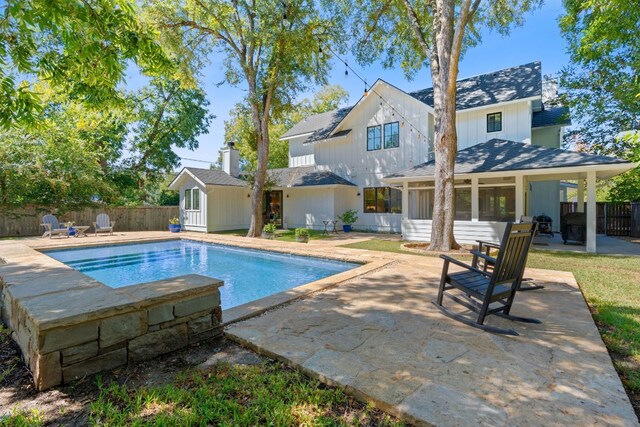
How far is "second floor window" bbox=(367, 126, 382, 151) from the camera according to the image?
15.7 meters

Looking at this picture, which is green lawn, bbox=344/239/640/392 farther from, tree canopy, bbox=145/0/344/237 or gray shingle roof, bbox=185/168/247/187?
gray shingle roof, bbox=185/168/247/187

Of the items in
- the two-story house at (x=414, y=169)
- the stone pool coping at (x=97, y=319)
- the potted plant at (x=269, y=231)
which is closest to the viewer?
the stone pool coping at (x=97, y=319)

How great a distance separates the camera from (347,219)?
1526 centimetres

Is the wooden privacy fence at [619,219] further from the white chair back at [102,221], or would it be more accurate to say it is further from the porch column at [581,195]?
the white chair back at [102,221]

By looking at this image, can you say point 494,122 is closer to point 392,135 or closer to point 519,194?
point 392,135

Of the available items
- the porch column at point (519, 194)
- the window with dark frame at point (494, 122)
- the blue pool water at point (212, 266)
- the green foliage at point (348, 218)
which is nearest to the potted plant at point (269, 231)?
the blue pool water at point (212, 266)

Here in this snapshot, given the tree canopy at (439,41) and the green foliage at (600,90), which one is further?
the green foliage at (600,90)

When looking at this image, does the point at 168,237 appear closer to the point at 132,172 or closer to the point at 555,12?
the point at 132,172

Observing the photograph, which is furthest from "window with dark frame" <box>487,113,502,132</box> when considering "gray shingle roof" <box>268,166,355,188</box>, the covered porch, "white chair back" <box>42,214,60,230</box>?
"white chair back" <box>42,214,60,230</box>

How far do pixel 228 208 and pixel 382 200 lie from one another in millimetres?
8746

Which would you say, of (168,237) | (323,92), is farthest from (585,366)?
(323,92)

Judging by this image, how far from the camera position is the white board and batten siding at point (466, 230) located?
10.4 meters

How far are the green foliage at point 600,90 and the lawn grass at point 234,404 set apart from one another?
1653cm

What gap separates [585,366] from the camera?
264cm
